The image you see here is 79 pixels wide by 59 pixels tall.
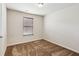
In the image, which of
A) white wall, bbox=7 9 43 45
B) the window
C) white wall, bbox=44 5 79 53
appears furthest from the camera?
the window

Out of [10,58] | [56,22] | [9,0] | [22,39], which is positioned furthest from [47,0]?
[22,39]

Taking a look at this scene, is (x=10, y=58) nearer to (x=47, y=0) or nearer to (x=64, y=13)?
(x=47, y=0)

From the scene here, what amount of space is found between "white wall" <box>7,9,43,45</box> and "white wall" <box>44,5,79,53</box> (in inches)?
23.2

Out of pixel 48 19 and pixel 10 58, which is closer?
pixel 10 58

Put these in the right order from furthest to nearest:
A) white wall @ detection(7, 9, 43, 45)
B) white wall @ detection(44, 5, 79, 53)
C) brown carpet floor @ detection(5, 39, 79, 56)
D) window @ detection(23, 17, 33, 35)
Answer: window @ detection(23, 17, 33, 35) < white wall @ detection(7, 9, 43, 45) < white wall @ detection(44, 5, 79, 53) < brown carpet floor @ detection(5, 39, 79, 56)

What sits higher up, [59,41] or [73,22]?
[73,22]

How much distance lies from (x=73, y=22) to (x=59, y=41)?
3.98ft

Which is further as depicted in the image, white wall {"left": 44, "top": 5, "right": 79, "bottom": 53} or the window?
the window

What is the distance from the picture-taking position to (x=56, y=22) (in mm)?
3629

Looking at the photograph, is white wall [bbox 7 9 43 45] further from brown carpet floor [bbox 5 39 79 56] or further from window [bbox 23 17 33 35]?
brown carpet floor [bbox 5 39 79 56]

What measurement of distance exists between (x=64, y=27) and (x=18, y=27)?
2.33 meters

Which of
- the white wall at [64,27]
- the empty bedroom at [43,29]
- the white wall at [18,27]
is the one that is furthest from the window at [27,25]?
the white wall at [64,27]

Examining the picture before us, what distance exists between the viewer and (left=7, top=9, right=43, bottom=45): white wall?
3295 mm

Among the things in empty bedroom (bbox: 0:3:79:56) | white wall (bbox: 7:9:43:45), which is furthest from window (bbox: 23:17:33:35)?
white wall (bbox: 7:9:43:45)
